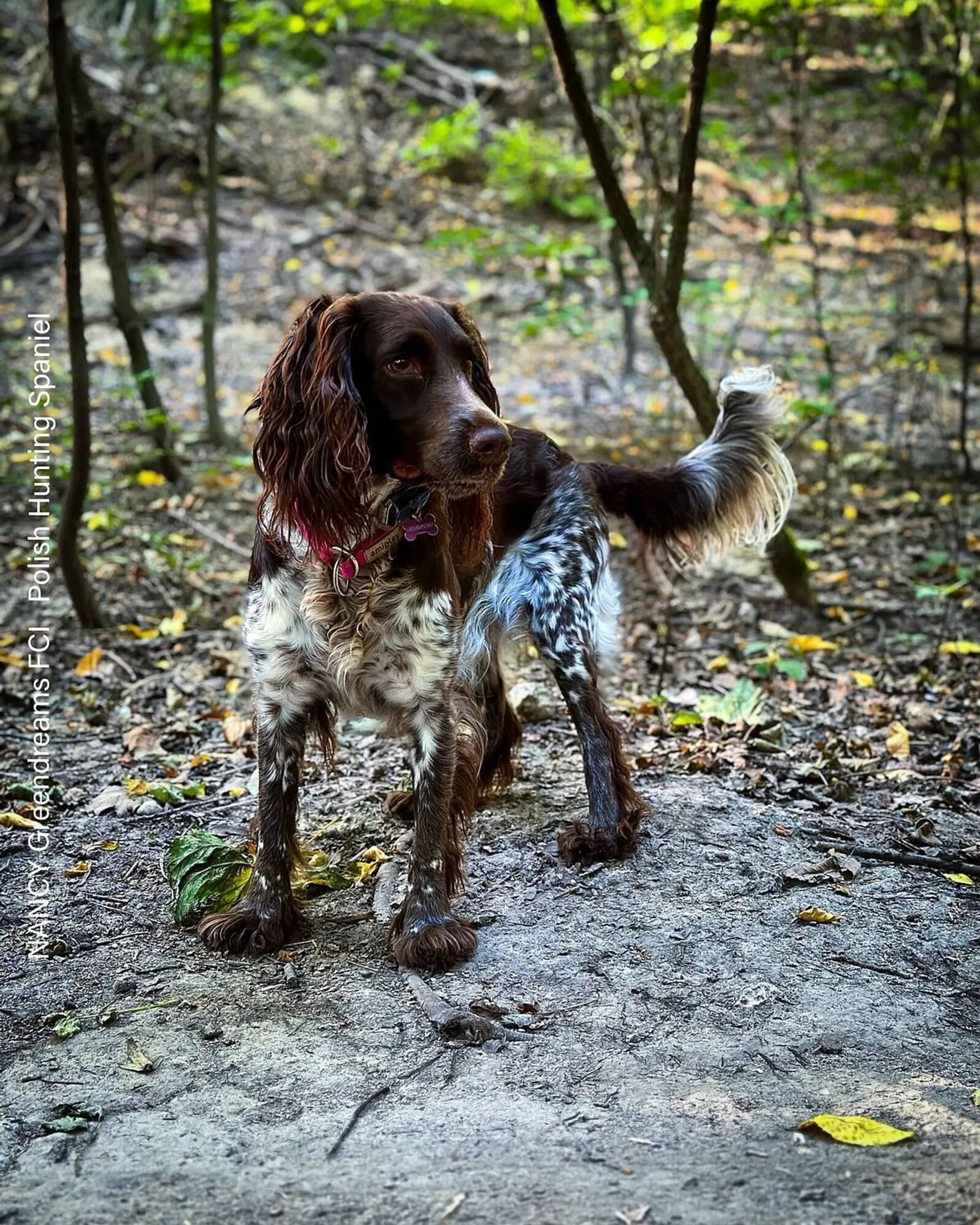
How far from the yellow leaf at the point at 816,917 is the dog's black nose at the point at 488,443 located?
5.53 ft

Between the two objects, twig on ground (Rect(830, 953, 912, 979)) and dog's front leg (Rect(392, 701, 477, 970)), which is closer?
twig on ground (Rect(830, 953, 912, 979))

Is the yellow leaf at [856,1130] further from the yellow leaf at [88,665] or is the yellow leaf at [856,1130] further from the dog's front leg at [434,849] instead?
the yellow leaf at [88,665]

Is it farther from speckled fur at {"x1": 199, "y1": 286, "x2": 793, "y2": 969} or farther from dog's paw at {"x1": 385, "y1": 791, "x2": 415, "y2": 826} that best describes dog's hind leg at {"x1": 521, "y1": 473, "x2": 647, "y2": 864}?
dog's paw at {"x1": 385, "y1": 791, "x2": 415, "y2": 826}

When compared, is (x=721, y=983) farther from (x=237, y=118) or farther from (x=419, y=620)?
(x=237, y=118)

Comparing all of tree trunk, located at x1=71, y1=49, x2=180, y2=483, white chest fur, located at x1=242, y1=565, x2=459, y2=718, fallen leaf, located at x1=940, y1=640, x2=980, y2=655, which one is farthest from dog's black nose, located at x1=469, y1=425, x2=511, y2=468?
tree trunk, located at x1=71, y1=49, x2=180, y2=483

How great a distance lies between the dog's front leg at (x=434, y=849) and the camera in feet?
11.5

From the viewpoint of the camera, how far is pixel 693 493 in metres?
5.06

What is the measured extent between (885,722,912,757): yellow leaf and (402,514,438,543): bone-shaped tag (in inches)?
98.9

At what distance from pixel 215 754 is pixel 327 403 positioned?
224cm

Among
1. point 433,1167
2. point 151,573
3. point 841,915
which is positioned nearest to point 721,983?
point 841,915

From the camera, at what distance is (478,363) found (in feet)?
11.8

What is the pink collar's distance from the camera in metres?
3.46

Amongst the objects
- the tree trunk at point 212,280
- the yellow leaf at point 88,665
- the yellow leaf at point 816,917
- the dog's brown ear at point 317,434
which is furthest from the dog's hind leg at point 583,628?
the tree trunk at point 212,280

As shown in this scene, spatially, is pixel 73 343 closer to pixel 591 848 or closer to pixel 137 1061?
pixel 591 848
